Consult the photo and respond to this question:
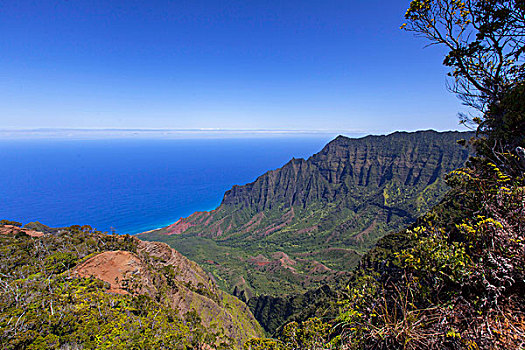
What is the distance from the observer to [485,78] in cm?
794

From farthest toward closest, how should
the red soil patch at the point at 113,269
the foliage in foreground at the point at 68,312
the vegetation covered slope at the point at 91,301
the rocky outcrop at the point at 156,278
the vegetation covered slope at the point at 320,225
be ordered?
1. the vegetation covered slope at the point at 320,225
2. the rocky outcrop at the point at 156,278
3. the red soil patch at the point at 113,269
4. the vegetation covered slope at the point at 91,301
5. the foliage in foreground at the point at 68,312

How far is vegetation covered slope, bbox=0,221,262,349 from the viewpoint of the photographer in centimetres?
1661

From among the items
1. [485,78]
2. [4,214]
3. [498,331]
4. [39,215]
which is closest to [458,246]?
[498,331]

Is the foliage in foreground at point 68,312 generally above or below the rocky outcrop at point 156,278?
above

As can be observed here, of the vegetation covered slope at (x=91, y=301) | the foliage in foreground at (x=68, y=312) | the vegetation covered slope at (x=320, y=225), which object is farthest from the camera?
the vegetation covered slope at (x=320, y=225)

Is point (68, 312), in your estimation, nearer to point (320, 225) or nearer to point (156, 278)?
point (156, 278)

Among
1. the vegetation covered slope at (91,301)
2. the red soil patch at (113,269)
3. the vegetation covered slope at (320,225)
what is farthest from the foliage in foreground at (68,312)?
the vegetation covered slope at (320,225)

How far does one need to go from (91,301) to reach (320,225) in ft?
507

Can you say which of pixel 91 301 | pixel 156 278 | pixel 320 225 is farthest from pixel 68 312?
pixel 320 225

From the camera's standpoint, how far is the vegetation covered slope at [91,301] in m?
16.6

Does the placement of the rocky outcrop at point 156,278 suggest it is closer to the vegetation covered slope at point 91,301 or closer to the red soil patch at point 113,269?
the red soil patch at point 113,269

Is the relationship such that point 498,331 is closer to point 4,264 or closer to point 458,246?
point 458,246

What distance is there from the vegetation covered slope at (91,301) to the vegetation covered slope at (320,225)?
6477 cm

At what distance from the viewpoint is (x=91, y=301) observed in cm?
2138
